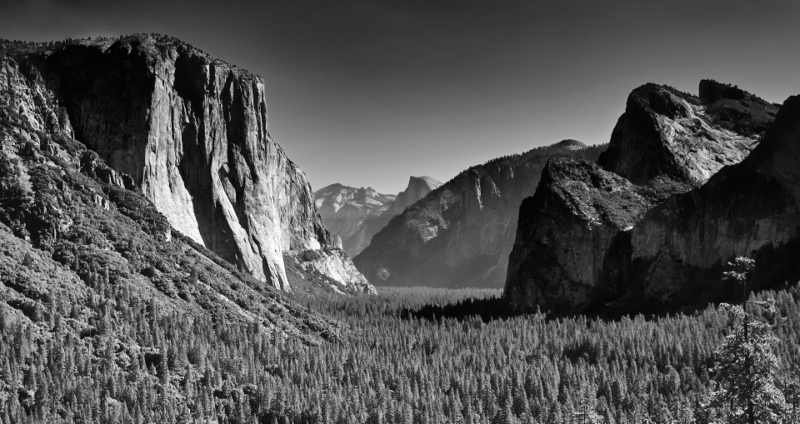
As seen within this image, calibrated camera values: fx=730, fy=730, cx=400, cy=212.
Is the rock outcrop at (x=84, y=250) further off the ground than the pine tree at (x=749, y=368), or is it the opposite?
the rock outcrop at (x=84, y=250)

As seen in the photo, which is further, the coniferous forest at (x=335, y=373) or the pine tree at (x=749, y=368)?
the coniferous forest at (x=335, y=373)

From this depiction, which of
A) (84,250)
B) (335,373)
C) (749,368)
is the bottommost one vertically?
(335,373)

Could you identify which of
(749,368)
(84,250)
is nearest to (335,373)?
(84,250)

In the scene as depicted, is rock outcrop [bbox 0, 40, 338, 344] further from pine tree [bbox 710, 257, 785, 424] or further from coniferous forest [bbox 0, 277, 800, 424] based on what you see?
pine tree [bbox 710, 257, 785, 424]

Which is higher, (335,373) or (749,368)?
(749,368)

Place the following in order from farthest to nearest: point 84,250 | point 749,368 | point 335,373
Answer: point 84,250, point 335,373, point 749,368

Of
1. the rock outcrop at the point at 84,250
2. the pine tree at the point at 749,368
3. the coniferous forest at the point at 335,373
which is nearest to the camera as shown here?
the pine tree at the point at 749,368

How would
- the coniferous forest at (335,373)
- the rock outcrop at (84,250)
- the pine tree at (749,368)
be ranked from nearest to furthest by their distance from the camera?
1. the pine tree at (749,368)
2. the coniferous forest at (335,373)
3. the rock outcrop at (84,250)

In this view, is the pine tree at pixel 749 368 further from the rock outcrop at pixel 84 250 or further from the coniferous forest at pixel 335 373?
the rock outcrop at pixel 84 250

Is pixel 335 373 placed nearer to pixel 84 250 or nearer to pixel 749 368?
pixel 84 250

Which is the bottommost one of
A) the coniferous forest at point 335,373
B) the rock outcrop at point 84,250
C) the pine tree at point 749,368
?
the coniferous forest at point 335,373

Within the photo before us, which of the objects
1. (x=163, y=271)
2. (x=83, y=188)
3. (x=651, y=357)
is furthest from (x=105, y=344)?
(x=651, y=357)

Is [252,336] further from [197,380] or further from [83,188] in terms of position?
[83,188]

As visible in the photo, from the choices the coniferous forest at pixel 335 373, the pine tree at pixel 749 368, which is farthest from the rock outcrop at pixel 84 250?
the pine tree at pixel 749 368
